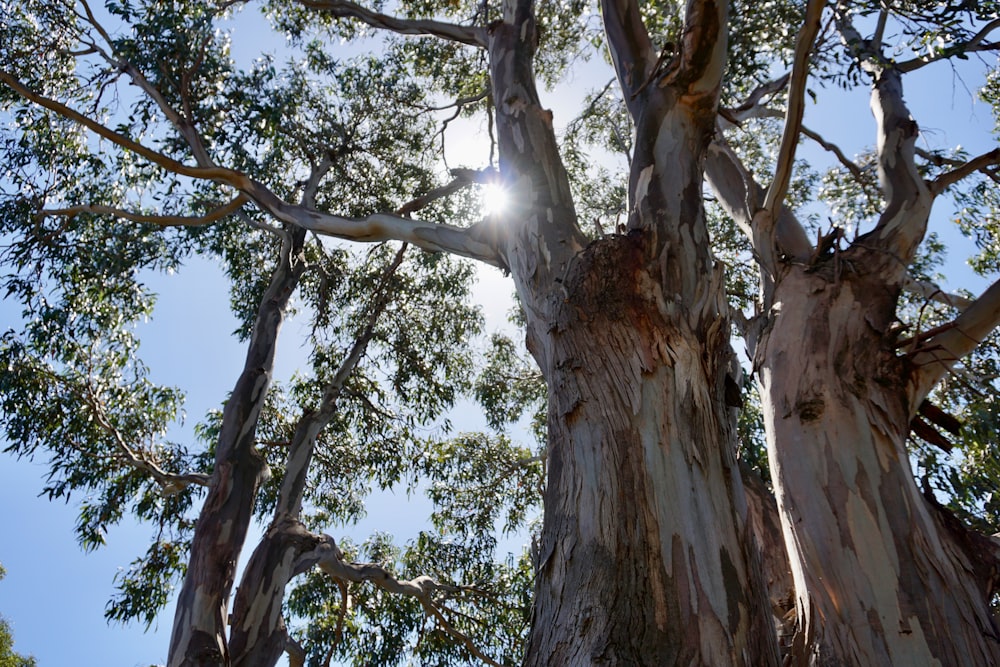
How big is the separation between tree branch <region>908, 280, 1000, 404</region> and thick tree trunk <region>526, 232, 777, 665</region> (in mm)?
1074

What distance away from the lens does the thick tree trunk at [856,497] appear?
6.82 ft

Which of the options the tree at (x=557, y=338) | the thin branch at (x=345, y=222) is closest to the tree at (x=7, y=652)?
the tree at (x=557, y=338)

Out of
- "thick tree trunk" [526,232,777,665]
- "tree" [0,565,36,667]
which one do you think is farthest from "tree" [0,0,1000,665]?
"tree" [0,565,36,667]

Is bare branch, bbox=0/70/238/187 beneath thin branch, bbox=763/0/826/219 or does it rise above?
above

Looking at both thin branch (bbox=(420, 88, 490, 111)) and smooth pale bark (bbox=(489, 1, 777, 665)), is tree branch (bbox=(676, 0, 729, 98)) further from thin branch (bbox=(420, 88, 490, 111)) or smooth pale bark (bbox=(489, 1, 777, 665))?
thin branch (bbox=(420, 88, 490, 111))

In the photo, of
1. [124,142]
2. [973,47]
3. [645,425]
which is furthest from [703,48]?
[973,47]

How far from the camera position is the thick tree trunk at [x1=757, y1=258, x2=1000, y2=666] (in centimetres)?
208

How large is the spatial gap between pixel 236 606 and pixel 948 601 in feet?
12.4

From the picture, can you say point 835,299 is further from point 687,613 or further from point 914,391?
point 687,613

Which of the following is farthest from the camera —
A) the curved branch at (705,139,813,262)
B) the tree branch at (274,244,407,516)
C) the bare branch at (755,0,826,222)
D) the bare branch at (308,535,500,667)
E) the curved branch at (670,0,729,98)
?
the tree branch at (274,244,407,516)

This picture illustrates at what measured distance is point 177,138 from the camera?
21.2 feet

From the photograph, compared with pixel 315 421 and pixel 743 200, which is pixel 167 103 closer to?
pixel 315 421

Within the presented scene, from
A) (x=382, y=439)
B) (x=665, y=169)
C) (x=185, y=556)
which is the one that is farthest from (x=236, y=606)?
(x=665, y=169)

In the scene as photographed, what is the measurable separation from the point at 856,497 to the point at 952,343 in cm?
86
